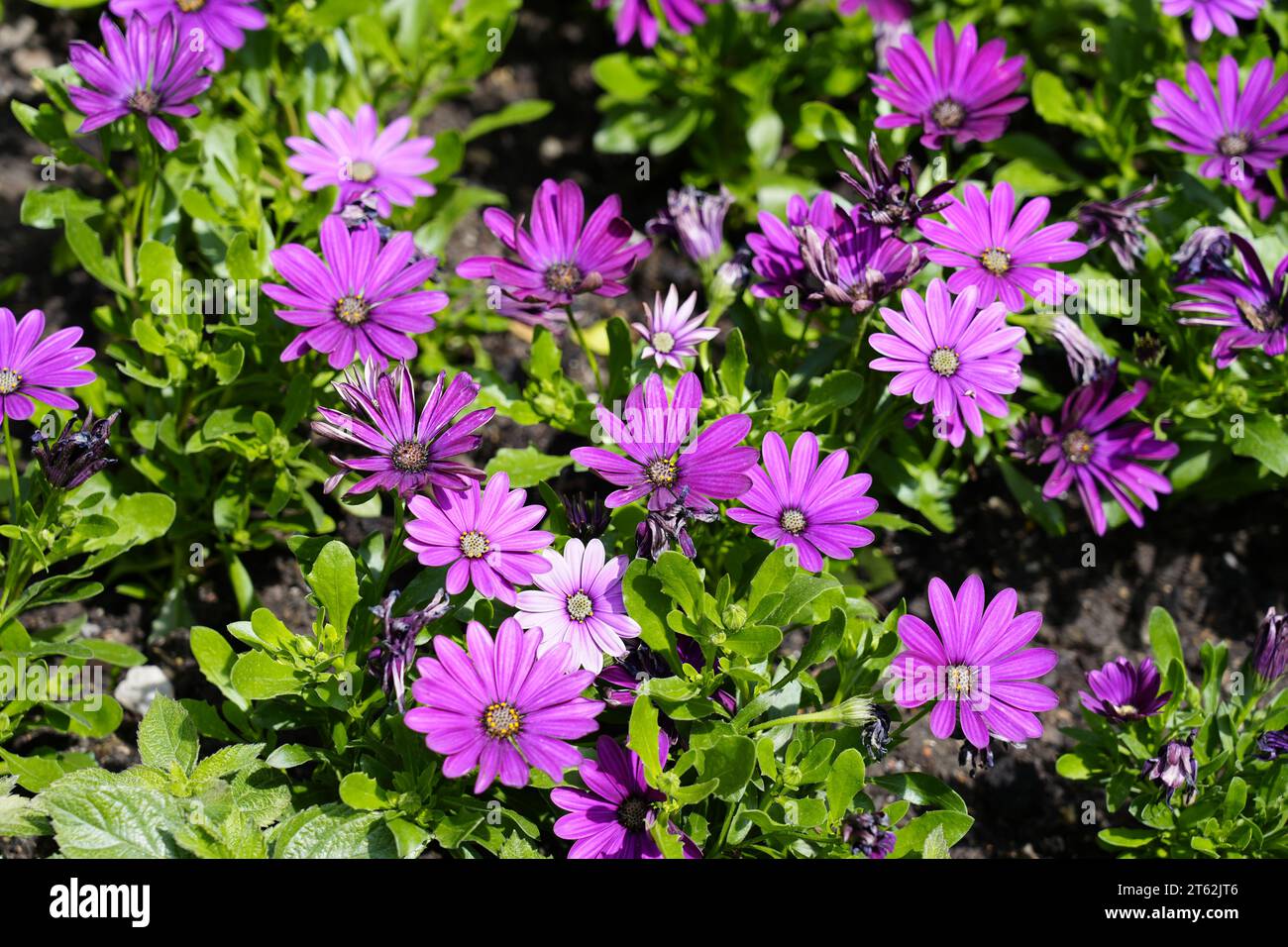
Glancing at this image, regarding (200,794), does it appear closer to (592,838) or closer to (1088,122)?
(592,838)

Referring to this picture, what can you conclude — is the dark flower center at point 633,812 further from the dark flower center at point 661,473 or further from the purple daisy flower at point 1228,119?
the purple daisy flower at point 1228,119

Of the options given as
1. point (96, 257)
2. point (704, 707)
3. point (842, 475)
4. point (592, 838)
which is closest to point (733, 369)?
point (842, 475)

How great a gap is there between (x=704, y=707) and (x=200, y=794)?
1.07 m

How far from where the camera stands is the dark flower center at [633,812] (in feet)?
8.23

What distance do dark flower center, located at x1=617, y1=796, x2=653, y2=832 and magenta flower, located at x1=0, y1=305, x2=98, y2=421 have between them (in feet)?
4.67

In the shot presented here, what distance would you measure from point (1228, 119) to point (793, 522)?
6.07ft

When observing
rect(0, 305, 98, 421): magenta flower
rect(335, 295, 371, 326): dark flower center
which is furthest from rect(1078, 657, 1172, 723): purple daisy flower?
rect(0, 305, 98, 421): magenta flower

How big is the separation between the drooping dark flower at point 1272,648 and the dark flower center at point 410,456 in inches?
74.4

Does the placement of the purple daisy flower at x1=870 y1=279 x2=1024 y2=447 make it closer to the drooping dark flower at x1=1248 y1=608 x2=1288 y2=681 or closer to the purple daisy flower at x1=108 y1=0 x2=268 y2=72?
the drooping dark flower at x1=1248 y1=608 x2=1288 y2=681

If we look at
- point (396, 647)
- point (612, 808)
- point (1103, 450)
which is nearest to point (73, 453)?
point (396, 647)

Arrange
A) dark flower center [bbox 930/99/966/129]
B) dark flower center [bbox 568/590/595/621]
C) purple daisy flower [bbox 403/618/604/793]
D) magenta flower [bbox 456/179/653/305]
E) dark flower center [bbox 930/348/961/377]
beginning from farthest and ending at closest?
1. dark flower center [bbox 930/99/966/129]
2. magenta flower [bbox 456/179/653/305]
3. dark flower center [bbox 930/348/961/377]
4. dark flower center [bbox 568/590/595/621]
5. purple daisy flower [bbox 403/618/604/793]

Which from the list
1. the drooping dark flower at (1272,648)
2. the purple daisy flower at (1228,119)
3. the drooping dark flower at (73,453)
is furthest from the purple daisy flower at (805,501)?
the purple daisy flower at (1228,119)

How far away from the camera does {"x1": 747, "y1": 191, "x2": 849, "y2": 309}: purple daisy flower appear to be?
9.59 ft
